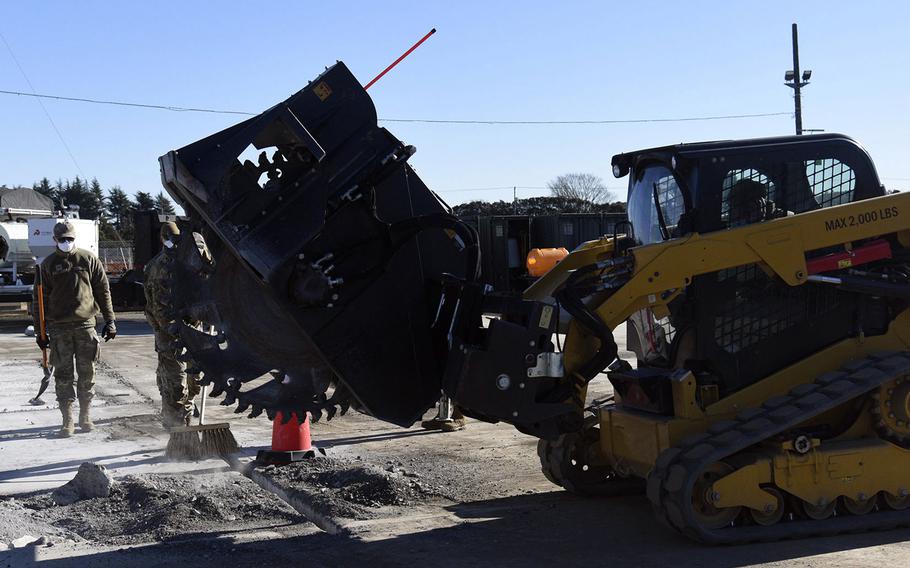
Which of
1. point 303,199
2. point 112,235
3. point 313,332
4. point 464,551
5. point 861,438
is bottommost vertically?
point 464,551

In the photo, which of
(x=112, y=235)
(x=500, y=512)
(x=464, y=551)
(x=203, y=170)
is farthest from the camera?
(x=112, y=235)

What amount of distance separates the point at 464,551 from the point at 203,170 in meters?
2.75

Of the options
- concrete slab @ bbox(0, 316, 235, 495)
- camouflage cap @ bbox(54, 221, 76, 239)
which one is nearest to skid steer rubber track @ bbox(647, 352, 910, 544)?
concrete slab @ bbox(0, 316, 235, 495)

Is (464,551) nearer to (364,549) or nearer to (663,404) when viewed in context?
(364,549)

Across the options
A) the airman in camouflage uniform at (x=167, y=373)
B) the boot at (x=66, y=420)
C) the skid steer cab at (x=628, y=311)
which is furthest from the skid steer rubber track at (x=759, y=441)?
the boot at (x=66, y=420)

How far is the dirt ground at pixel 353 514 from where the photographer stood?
615cm

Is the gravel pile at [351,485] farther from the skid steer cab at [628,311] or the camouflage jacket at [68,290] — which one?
the camouflage jacket at [68,290]

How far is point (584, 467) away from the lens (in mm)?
7645

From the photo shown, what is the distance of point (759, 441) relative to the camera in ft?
20.7

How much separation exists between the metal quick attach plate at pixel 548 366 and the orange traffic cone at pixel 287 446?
9.94ft

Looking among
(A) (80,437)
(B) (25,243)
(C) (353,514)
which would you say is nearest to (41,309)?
(A) (80,437)

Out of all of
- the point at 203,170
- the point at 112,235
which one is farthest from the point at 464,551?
the point at 112,235

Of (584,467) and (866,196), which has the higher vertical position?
(866,196)

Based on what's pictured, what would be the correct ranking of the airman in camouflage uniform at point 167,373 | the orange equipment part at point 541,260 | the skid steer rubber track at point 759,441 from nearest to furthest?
the skid steer rubber track at point 759,441
the airman in camouflage uniform at point 167,373
the orange equipment part at point 541,260
